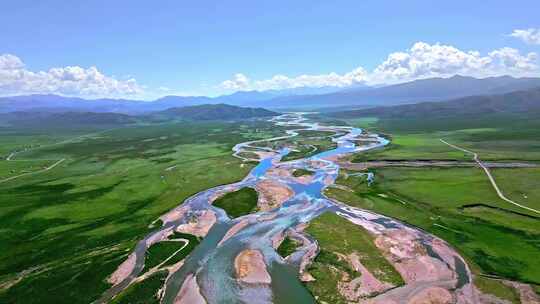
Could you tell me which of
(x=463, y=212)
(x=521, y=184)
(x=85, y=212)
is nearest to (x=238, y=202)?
(x=85, y=212)

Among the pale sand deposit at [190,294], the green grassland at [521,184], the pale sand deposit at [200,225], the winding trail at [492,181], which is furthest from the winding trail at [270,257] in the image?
the green grassland at [521,184]

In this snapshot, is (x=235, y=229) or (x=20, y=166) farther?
(x=20, y=166)

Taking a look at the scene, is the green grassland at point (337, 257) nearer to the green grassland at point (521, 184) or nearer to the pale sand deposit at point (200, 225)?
the pale sand deposit at point (200, 225)

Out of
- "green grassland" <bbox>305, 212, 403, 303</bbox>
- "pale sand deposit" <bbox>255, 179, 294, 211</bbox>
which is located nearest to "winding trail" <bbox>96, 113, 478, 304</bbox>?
"pale sand deposit" <bbox>255, 179, 294, 211</bbox>

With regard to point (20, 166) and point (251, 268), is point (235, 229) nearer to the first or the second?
point (251, 268)

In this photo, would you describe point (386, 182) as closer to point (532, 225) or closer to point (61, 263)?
point (532, 225)

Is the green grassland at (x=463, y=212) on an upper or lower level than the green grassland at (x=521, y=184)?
lower

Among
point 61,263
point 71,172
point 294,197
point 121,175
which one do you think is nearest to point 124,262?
point 61,263
